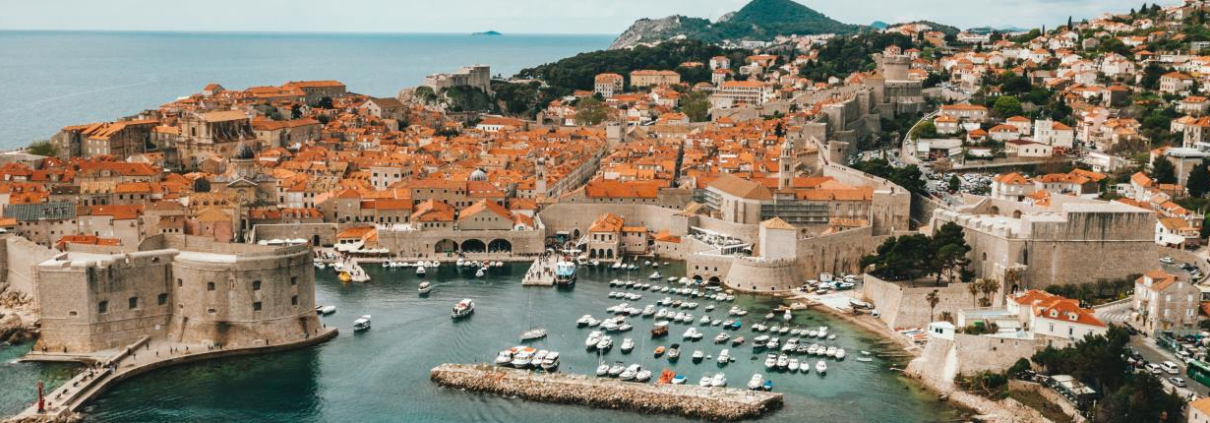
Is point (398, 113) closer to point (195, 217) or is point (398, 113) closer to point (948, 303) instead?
point (195, 217)

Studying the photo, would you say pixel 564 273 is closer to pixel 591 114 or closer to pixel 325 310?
pixel 325 310

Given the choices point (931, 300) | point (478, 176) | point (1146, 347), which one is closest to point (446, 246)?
point (478, 176)

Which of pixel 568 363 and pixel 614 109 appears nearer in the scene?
pixel 568 363

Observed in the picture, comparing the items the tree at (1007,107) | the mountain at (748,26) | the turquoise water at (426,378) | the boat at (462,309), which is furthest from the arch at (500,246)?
the mountain at (748,26)

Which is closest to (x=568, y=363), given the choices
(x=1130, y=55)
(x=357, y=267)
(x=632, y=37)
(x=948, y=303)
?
(x=948, y=303)

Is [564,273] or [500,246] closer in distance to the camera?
[564,273]

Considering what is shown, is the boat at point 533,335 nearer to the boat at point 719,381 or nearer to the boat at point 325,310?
the boat at point 719,381

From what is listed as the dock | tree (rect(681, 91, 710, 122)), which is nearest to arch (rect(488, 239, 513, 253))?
the dock
